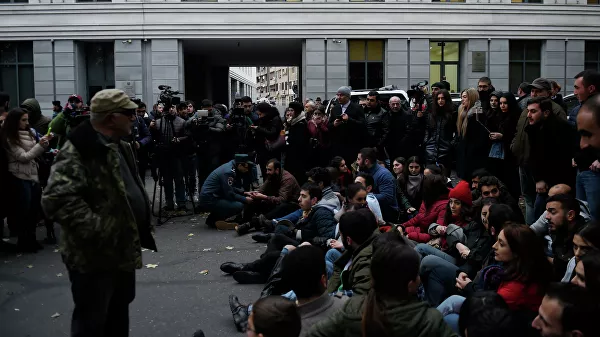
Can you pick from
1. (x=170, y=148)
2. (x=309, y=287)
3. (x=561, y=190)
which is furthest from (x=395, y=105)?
(x=309, y=287)

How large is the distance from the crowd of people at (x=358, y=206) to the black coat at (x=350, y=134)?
0.09ft

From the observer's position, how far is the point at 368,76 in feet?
96.5

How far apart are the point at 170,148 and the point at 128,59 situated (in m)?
17.0

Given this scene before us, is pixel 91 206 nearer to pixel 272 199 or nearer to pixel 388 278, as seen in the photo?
pixel 388 278

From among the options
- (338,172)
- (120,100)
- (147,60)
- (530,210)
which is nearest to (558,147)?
(530,210)

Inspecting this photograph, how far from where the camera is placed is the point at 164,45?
28516 mm

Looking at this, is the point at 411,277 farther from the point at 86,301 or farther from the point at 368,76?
the point at 368,76

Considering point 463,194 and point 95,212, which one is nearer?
point 95,212

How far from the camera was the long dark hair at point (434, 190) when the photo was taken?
8242mm

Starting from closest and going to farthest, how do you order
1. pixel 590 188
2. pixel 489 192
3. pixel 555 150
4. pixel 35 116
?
pixel 590 188, pixel 489 192, pixel 555 150, pixel 35 116

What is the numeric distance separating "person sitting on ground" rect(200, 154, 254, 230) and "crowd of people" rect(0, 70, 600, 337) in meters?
0.03

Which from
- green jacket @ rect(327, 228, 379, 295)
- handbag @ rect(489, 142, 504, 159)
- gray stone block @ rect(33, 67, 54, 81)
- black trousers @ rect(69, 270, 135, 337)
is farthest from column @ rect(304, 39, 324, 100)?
black trousers @ rect(69, 270, 135, 337)

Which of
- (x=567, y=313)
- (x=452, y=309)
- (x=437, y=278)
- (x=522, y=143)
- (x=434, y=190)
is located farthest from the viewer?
(x=522, y=143)

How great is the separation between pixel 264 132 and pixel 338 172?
9.54ft
